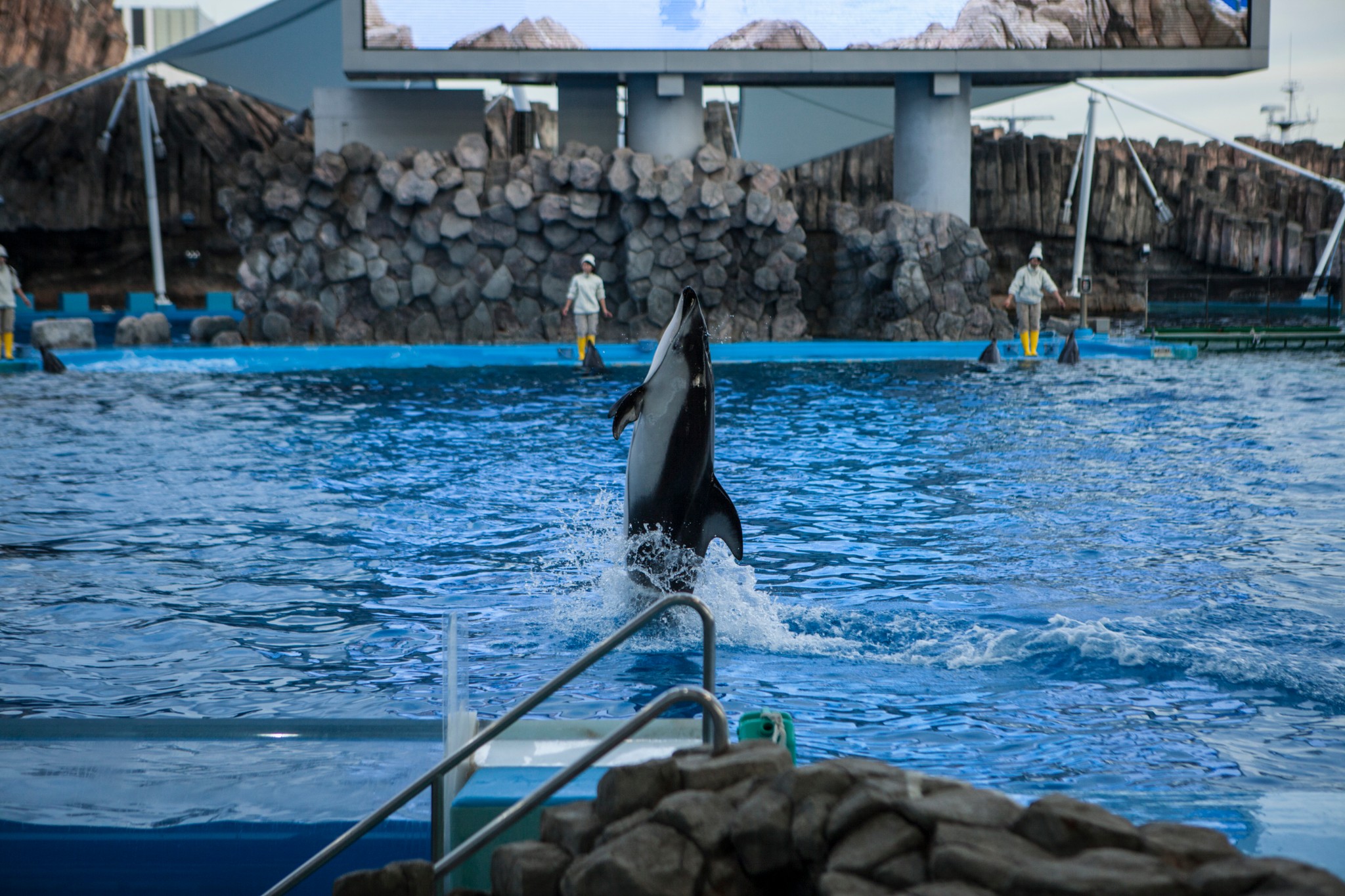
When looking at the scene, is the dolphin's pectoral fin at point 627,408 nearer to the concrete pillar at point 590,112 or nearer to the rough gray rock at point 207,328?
the rough gray rock at point 207,328

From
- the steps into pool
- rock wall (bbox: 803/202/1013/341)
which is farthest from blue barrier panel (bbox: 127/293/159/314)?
the steps into pool

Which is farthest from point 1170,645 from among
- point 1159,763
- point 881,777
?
point 881,777

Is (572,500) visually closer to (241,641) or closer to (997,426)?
(241,641)

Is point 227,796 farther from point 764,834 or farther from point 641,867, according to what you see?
point 764,834

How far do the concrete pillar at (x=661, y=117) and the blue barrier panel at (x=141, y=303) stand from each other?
1096 centimetres

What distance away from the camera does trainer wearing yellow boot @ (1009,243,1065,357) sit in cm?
1555

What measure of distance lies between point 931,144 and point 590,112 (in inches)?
228

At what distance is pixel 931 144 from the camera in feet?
66.1

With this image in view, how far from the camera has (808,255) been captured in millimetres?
21078

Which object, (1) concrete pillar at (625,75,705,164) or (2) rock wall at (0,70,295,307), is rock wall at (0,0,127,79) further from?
(1) concrete pillar at (625,75,705,164)

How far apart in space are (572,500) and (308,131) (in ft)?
87.3

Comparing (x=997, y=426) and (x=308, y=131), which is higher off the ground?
(x=308, y=131)

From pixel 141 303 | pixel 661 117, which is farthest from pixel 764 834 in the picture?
pixel 141 303

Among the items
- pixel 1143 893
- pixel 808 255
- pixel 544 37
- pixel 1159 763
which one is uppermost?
pixel 544 37
